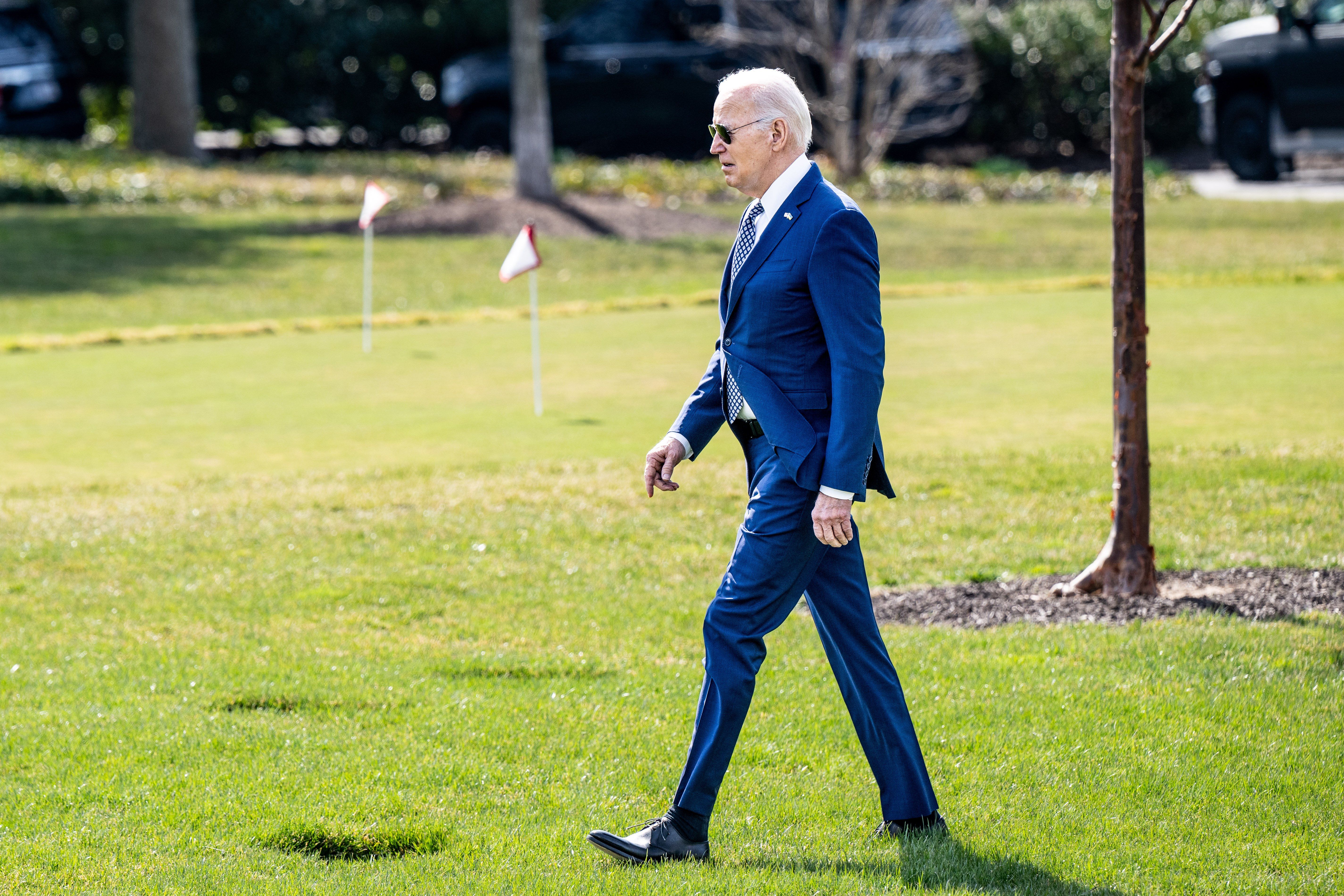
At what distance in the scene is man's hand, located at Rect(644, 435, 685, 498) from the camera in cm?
410

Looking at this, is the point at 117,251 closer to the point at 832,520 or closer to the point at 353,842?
the point at 353,842

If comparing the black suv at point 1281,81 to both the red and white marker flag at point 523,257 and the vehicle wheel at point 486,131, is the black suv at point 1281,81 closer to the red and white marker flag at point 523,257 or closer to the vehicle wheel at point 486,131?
the vehicle wheel at point 486,131

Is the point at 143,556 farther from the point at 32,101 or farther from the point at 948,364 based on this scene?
the point at 32,101

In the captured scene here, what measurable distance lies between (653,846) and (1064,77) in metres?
24.5

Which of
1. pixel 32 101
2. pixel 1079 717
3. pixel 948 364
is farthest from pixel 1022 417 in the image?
pixel 32 101

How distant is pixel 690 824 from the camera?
3.84m

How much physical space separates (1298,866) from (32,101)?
24.0 metres

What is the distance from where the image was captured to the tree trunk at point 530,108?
767 inches

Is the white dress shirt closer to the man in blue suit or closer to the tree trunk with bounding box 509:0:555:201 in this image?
the man in blue suit

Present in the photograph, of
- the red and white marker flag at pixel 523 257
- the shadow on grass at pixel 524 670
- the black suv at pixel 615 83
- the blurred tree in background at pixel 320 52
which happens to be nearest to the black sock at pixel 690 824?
the shadow on grass at pixel 524 670

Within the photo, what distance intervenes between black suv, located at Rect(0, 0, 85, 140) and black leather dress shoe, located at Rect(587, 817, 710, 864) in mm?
22125

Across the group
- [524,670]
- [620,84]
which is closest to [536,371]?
[524,670]

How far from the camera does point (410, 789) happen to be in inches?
170

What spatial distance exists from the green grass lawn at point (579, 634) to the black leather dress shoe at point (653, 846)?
0.05 m
